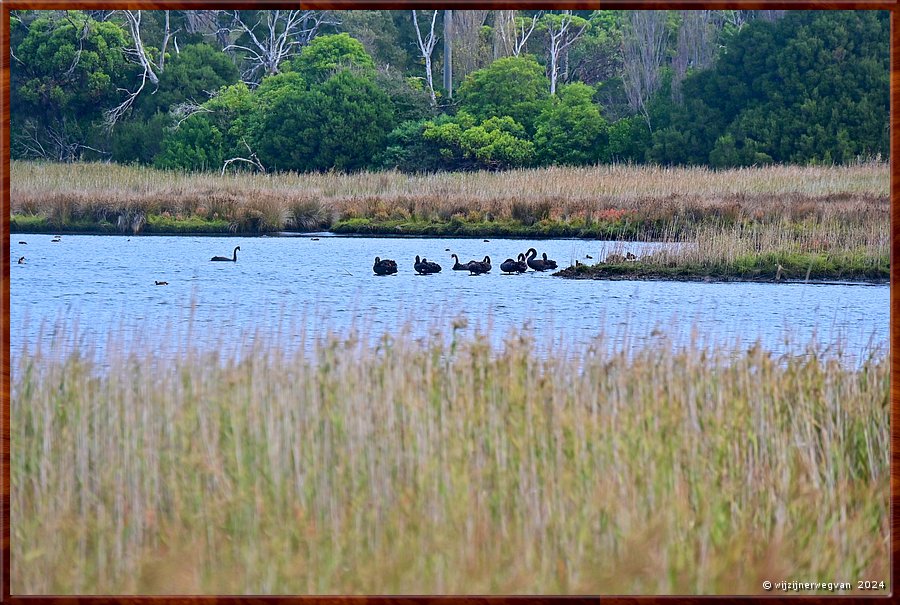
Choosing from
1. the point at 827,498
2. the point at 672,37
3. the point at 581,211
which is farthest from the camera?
the point at 672,37

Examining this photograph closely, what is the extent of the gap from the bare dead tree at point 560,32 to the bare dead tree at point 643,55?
1.36 metres

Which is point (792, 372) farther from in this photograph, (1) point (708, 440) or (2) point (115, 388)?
(2) point (115, 388)

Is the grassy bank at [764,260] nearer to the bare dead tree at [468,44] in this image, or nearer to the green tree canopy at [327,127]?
the green tree canopy at [327,127]

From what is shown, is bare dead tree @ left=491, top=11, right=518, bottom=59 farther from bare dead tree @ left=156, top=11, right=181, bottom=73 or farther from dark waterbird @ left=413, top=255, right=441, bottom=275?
dark waterbird @ left=413, top=255, right=441, bottom=275

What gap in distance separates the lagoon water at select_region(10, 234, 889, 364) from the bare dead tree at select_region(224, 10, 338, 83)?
11.4 m

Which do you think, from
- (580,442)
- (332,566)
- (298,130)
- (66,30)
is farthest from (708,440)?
(66,30)

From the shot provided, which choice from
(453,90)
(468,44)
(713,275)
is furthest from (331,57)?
(713,275)

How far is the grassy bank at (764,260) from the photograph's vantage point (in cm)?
1255

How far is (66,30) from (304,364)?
69.1 feet

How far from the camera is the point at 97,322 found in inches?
397

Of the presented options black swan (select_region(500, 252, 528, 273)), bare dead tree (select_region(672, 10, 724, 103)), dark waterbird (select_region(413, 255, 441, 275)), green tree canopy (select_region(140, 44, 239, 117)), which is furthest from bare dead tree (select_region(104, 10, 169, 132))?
black swan (select_region(500, 252, 528, 273))

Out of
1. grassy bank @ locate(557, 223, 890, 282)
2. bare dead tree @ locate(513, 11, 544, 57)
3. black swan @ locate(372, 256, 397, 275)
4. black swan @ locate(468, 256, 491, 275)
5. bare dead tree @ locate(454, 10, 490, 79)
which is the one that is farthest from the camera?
bare dead tree @ locate(513, 11, 544, 57)

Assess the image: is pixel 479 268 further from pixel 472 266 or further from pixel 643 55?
pixel 643 55

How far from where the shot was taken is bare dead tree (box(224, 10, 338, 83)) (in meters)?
26.8
